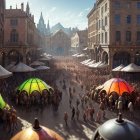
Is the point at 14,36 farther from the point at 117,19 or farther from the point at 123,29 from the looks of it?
the point at 123,29

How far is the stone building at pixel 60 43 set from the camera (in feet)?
Result: 475

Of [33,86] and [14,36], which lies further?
[14,36]

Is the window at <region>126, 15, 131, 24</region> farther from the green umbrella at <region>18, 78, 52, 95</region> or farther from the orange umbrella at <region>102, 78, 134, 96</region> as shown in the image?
the green umbrella at <region>18, 78, 52, 95</region>

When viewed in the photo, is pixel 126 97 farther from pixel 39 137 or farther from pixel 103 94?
pixel 39 137

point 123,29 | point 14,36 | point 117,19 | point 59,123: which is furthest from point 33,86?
point 14,36

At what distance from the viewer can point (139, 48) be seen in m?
52.2

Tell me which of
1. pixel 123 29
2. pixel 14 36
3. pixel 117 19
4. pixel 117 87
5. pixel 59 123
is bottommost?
pixel 59 123

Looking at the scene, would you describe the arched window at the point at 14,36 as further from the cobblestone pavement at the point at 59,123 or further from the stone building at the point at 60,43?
the stone building at the point at 60,43

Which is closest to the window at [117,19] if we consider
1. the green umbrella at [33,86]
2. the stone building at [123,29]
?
the stone building at [123,29]

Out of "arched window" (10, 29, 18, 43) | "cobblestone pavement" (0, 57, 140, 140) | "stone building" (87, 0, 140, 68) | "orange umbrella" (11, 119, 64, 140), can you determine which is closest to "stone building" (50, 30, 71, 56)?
"arched window" (10, 29, 18, 43)

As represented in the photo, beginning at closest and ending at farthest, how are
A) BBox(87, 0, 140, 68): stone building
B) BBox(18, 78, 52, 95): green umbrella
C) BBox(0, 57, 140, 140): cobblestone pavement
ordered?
BBox(0, 57, 140, 140): cobblestone pavement, BBox(18, 78, 52, 95): green umbrella, BBox(87, 0, 140, 68): stone building

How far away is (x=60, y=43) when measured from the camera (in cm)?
14575

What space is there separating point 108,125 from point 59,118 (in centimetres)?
1673

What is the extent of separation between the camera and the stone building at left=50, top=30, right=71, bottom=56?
144750 mm
